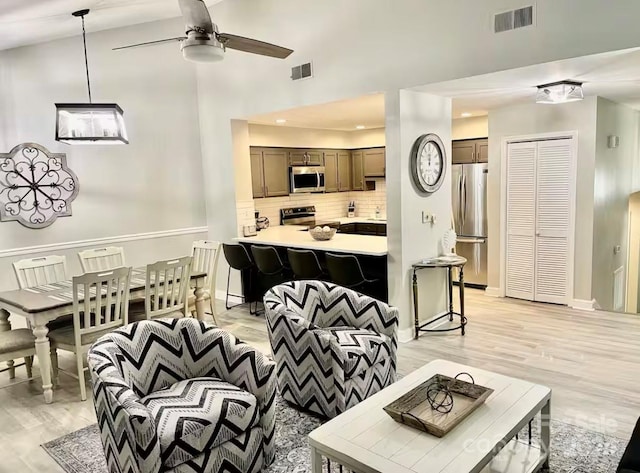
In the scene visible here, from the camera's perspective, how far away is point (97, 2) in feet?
14.5

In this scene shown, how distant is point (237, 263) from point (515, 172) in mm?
3613

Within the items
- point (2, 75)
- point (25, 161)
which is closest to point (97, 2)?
point (2, 75)

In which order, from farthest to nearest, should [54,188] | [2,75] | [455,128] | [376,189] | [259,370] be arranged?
[376,189] → [455,128] → [54,188] → [2,75] → [259,370]

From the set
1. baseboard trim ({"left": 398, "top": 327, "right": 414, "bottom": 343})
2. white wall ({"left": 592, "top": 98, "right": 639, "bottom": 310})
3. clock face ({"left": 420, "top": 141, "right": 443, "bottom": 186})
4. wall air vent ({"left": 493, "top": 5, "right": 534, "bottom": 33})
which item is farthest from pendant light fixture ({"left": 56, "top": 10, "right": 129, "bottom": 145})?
white wall ({"left": 592, "top": 98, "right": 639, "bottom": 310})

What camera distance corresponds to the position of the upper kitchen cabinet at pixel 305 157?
306 inches

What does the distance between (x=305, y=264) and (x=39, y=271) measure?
259 centimetres

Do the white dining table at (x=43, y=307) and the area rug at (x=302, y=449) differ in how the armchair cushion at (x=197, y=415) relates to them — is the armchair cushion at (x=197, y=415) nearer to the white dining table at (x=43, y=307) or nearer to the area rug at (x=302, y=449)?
the area rug at (x=302, y=449)

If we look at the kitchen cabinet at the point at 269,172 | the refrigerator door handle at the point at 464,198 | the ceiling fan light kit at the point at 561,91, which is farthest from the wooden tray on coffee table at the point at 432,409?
the kitchen cabinet at the point at 269,172

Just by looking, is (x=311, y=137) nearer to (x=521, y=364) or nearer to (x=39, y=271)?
(x=39, y=271)

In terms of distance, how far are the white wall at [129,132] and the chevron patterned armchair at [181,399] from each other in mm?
3360

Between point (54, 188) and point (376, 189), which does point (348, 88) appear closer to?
point (54, 188)

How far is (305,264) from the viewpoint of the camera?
5.00m

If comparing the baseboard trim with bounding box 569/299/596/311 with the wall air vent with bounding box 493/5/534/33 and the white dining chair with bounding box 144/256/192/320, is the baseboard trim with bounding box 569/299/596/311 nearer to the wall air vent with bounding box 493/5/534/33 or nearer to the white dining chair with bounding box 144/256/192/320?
the wall air vent with bounding box 493/5/534/33

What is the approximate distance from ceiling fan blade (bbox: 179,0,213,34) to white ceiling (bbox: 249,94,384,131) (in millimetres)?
2171
